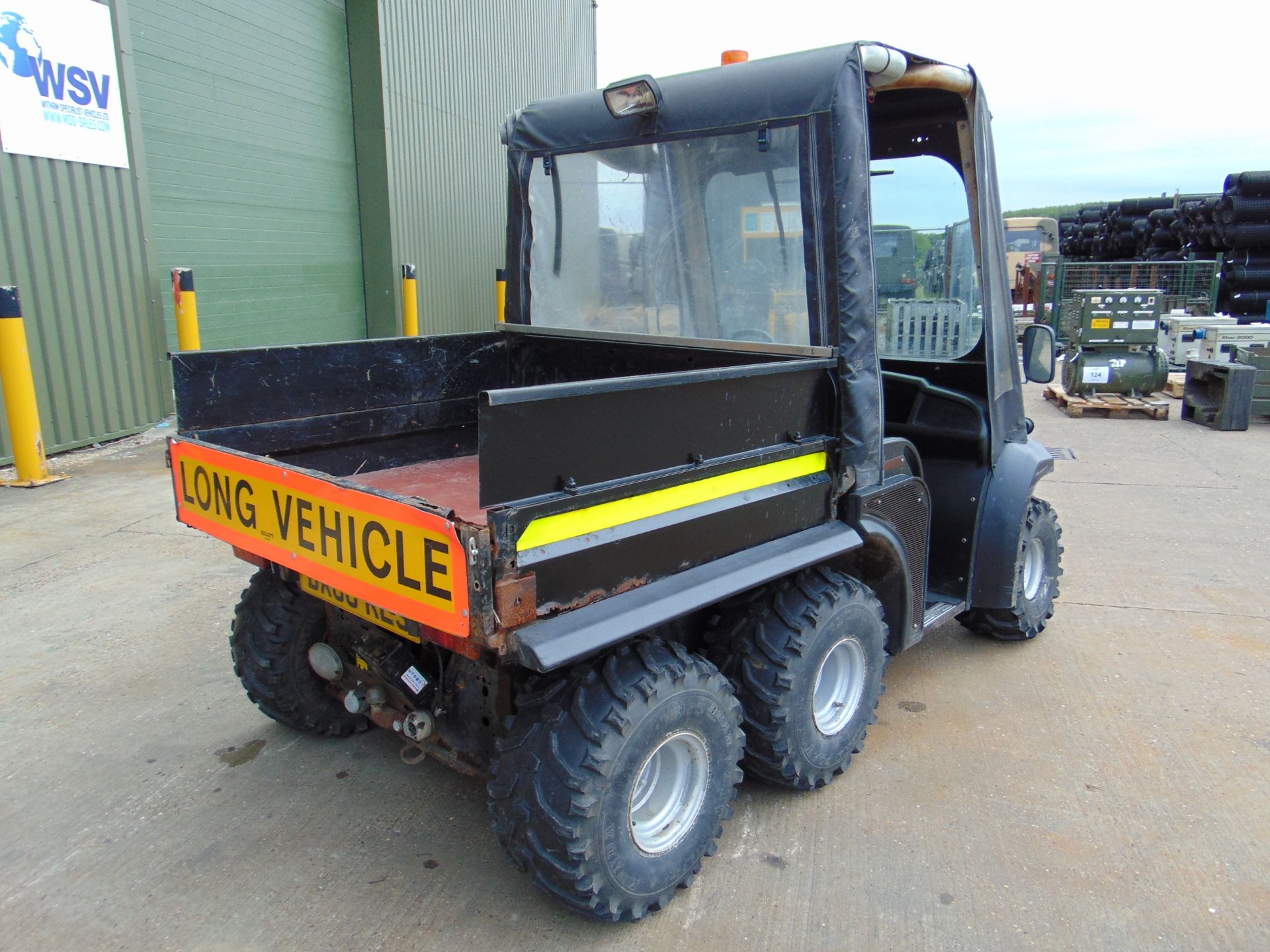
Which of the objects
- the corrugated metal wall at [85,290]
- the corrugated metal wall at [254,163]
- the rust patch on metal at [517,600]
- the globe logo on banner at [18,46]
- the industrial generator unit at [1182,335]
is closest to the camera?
the rust patch on metal at [517,600]

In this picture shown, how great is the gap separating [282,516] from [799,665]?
1.58 metres

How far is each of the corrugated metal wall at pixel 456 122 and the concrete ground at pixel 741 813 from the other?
7928mm

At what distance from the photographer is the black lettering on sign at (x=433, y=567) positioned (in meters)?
2.06

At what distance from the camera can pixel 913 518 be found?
3.36 m

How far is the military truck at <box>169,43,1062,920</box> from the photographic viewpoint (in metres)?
2.24

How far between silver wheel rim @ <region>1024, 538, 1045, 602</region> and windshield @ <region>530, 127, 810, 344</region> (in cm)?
193

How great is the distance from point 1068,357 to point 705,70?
34.2ft

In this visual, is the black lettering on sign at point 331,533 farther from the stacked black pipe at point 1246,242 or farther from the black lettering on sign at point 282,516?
the stacked black pipe at point 1246,242

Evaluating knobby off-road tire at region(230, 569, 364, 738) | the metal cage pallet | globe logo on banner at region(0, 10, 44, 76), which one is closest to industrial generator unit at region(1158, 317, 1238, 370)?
the metal cage pallet

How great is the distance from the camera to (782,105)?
2.87 m

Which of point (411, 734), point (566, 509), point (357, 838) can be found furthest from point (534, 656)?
point (357, 838)

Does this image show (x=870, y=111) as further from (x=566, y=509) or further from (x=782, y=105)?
(x=566, y=509)

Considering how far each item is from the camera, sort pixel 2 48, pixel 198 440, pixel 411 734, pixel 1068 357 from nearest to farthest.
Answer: pixel 411 734
pixel 198 440
pixel 2 48
pixel 1068 357

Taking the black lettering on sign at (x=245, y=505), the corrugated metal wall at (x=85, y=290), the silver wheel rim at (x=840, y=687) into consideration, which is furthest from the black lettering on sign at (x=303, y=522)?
the corrugated metal wall at (x=85, y=290)
